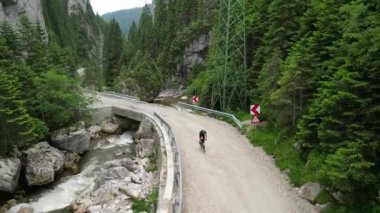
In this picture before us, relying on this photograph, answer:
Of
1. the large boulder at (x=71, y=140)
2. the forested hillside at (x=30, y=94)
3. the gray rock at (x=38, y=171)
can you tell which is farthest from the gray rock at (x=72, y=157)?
the gray rock at (x=38, y=171)

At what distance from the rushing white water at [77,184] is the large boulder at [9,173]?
1.55 meters

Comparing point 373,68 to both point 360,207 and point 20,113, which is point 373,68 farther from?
point 20,113

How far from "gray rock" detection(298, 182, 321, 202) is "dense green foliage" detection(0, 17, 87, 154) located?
17766 millimetres

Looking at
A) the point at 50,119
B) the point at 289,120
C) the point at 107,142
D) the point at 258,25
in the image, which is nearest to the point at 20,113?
the point at 50,119

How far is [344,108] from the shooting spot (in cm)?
1313

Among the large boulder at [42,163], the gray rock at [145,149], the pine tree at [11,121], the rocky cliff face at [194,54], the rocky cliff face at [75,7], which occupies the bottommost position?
the large boulder at [42,163]

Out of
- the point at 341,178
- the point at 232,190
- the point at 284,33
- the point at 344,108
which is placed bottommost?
the point at 232,190

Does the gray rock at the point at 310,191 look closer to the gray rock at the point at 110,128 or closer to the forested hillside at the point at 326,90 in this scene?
the forested hillside at the point at 326,90

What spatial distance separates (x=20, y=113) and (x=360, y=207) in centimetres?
2135

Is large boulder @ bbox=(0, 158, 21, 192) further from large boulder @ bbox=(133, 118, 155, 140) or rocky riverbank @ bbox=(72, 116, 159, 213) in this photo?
large boulder @ bbox=(133, 118, 155, 140)

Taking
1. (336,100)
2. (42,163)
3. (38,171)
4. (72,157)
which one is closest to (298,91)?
(336,100)

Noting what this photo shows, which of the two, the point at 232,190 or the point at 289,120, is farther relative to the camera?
the point at 289,120

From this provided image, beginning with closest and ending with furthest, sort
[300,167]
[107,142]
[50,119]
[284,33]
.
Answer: [300,167] → [284,33] → [50,119] → [107,142]

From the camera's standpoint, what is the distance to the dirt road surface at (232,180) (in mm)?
13359
